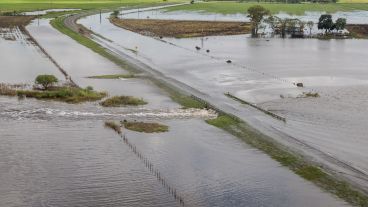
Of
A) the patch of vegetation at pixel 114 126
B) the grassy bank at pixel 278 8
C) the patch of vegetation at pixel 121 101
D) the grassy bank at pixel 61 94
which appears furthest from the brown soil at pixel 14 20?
the patch of vegetation at pixel 114 126

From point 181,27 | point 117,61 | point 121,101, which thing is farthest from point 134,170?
point 181,27

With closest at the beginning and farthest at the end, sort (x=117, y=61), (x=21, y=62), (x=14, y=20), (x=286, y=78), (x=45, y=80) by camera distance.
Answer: (x=45, y=80), (x=286, y=78), (x=21, y=62), (x=117, y=61), (x=14, y=20)

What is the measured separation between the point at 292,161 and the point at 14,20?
105 meters

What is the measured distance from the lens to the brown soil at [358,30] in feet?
357

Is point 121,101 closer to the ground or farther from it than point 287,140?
farther from it

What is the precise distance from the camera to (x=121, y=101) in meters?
45.8

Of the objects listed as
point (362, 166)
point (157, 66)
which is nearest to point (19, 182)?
point (362, 166)

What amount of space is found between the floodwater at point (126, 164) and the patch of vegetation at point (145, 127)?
706 mm

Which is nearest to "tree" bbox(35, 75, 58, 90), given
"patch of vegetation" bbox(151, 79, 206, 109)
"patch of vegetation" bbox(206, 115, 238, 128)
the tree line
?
"patch of vegetation" bbox(151, 79, 206, 109)

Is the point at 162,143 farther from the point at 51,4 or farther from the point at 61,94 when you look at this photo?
the point at 51,4

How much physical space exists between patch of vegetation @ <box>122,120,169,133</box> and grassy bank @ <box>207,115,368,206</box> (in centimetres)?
369

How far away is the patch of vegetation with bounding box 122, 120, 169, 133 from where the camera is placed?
37719 mm

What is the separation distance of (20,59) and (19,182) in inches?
1752

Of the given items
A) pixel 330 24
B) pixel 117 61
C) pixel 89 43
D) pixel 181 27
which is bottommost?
pixel 117 61
